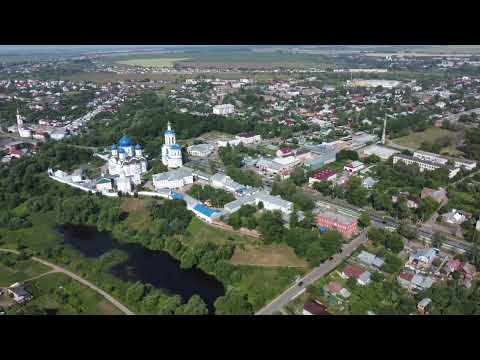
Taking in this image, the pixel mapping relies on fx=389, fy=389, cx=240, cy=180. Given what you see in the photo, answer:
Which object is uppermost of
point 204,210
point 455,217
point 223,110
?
point 223,110

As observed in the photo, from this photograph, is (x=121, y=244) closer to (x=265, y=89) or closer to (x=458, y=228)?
(x=458, y=228)

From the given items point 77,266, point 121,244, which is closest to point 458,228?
point 121,244

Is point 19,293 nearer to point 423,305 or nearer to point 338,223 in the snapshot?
point 338,223

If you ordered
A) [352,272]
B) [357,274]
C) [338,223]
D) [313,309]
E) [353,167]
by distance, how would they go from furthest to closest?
[353,167] < [338,223] < [352,272] < [357,274] < [313,309]

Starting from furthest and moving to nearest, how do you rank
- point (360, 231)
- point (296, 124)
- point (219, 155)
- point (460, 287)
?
point (296, 124), point (219, 155), point (360, 231), point (460, 287)

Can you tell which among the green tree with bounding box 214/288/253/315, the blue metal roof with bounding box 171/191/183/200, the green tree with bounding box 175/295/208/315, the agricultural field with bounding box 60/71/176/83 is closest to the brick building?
the green tree with bounding box 214/288/253/315

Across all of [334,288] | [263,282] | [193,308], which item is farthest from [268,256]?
[193,308]

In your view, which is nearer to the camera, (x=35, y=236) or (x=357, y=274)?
(x=357, y=274)
